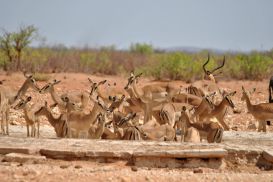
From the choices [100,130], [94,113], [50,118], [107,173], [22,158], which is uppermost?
[94,113]

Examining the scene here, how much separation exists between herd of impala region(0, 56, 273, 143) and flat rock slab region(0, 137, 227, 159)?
1.91 m

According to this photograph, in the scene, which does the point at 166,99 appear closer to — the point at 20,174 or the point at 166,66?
the point at 20,174

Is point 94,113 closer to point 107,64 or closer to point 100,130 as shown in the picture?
point 100,130

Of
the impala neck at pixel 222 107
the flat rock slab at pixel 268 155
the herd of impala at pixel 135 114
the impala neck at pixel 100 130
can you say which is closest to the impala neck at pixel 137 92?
the herd of impala at pixel 135 114

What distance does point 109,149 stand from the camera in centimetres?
1066

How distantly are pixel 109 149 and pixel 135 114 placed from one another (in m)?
4.51

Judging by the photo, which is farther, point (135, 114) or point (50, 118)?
point (135, 114)

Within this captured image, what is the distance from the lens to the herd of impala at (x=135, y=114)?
44.6 feet

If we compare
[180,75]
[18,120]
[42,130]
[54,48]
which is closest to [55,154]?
[42,130]

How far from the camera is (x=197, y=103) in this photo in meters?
18.0

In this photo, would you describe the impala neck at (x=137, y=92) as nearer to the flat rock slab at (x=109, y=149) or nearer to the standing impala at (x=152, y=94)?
the standing impala at (x=152, y=94)

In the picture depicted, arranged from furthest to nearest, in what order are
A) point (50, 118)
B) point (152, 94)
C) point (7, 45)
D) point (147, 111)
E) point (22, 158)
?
point (7, 45) → point (152, 94) → point (147, 111) → point (50, 118) → point (22, 158)

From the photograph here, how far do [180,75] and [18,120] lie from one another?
1350 centimetres

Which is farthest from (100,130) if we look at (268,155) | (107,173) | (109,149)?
(107,173)
